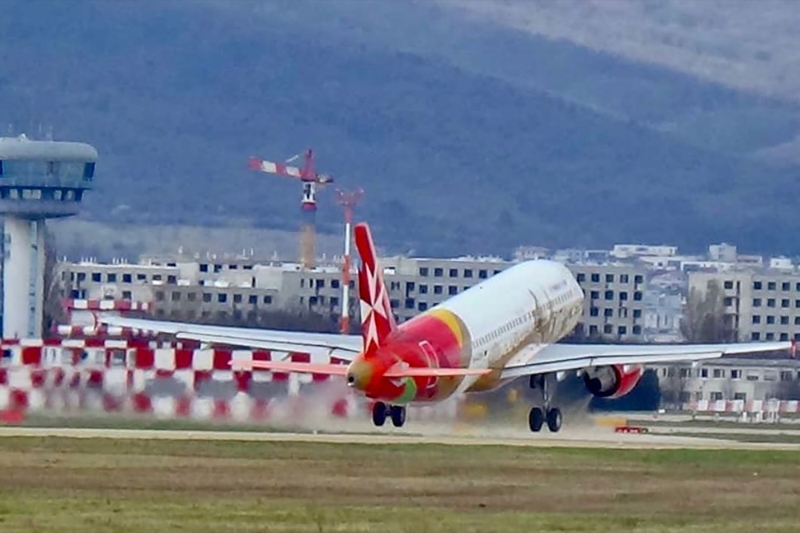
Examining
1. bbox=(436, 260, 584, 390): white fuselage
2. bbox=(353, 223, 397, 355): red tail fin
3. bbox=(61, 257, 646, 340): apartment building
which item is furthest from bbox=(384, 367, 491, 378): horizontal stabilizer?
bbox=(61, 257, 646, 340): apartment building

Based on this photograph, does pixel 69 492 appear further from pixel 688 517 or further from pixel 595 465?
pixel 595 465

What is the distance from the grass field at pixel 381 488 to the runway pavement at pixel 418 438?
260 cm

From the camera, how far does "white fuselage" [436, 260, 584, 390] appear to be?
69.6 metres

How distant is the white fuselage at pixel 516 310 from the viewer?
69562 millimetres

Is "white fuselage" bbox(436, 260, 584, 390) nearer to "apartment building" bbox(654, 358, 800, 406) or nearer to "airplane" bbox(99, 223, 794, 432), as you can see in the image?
"airplane" bbox(99, 223, 794, 432)

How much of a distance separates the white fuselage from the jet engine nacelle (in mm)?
1995

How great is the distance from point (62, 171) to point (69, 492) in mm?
102658

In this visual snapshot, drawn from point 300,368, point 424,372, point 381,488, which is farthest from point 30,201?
point 381,488

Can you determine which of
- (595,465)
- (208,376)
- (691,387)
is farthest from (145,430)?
(691,387)

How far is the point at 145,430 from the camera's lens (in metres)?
63.2

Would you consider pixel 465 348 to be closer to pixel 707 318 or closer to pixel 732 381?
pixel 732 381

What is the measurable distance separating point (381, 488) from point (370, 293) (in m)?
17.2

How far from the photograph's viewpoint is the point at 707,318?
444 ft

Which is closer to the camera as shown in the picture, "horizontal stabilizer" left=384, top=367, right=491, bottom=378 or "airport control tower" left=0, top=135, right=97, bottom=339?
"horizontal stabilizer" left=384, top=367, right=491, bottom=378
